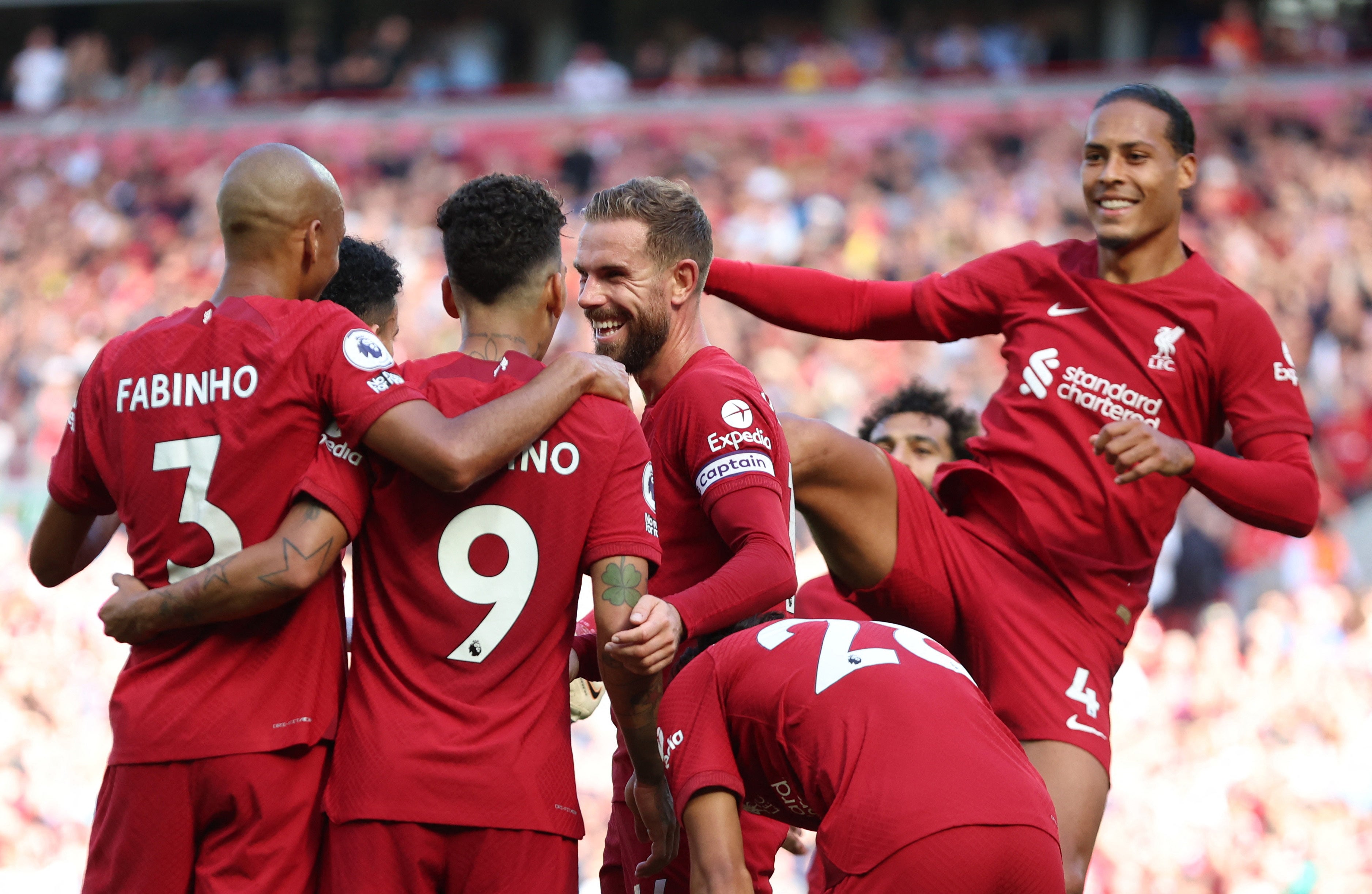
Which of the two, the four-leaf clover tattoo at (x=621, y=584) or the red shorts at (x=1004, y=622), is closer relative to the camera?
the four-leaf clover tattoo at (x=621, y=584)

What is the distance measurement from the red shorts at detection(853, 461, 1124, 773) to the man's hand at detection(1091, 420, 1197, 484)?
68 centimetres

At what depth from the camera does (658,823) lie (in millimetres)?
3033

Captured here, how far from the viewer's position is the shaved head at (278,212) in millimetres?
2926

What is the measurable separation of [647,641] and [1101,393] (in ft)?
5.78

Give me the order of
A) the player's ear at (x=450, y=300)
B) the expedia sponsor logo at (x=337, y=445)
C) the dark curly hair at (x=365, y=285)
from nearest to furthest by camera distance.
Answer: the expedia sponsor logo at (x=337, y=445) < the player's ear at (x=450, y=300) < the dark curly hair at (x=365, y=285)

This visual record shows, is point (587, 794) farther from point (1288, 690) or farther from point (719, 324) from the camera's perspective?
point (719, 324)

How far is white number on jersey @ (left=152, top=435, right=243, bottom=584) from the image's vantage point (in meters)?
2.78

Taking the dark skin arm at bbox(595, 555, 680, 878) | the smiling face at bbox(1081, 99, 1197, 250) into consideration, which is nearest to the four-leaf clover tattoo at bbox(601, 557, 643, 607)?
the dark skin arm at bbox(595, 555, 680, 878)

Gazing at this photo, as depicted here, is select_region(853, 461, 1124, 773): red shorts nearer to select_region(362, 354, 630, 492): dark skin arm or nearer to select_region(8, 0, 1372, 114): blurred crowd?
select_region(362, 354, 630, 492): dark skin arm

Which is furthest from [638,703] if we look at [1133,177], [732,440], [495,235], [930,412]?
[930,412]

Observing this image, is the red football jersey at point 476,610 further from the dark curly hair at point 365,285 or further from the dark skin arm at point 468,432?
the dark curly hair at point 365,285

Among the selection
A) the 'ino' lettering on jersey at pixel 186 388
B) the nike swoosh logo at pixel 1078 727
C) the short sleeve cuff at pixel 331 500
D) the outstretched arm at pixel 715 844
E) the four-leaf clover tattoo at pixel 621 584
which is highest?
the 'ino' lettering on jersey at pixel 186 388

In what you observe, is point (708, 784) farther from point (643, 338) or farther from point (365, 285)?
point (365, 285)

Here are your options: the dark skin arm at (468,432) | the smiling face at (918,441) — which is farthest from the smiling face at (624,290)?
the smiling face at (918,441)
